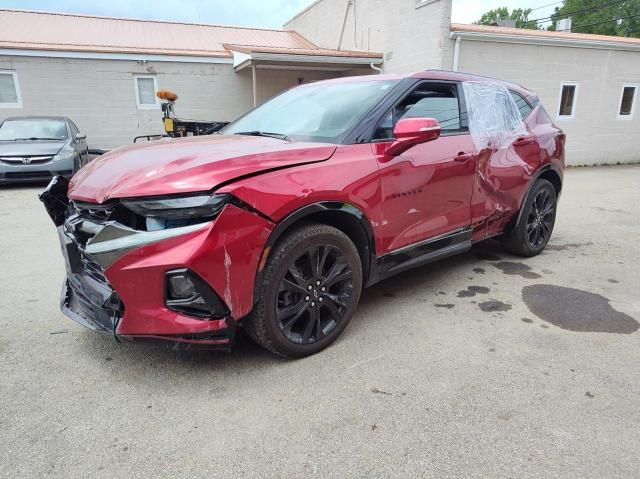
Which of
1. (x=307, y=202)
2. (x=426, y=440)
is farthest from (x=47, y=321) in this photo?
(x=426, y=440)

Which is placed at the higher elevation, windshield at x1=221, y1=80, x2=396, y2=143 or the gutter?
the gutter

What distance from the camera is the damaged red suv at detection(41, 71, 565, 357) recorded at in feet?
7.10

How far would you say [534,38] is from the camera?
11.9 meters

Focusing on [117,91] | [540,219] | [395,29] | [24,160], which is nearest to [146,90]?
[117,91]

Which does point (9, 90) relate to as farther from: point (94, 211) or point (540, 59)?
point (540, 59)

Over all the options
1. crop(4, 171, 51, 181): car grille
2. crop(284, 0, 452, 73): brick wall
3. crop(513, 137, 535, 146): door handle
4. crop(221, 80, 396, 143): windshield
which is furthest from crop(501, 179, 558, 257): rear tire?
crop(4, 171, 51, 181): car grille

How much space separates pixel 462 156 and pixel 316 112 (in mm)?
1192

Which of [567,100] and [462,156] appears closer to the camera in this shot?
[462,156]

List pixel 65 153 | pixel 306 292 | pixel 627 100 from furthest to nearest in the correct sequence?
pixel 627 100, pixel 65 153, pixel 306 292

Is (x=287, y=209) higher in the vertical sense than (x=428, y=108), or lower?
lower

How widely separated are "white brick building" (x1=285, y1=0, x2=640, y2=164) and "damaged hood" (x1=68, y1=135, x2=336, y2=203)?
31.5ft

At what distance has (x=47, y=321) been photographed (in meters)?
3.24

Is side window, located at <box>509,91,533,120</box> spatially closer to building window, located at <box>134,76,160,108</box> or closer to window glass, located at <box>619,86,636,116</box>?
building window, located at <box>134,76,160,108</box>

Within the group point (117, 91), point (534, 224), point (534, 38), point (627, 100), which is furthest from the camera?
point (627, 100)
